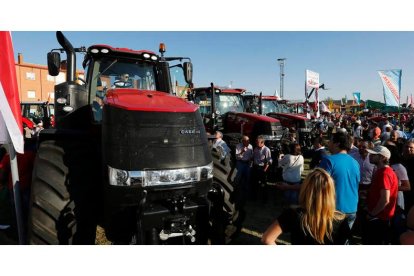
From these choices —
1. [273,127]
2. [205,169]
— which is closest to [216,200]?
[205,169]

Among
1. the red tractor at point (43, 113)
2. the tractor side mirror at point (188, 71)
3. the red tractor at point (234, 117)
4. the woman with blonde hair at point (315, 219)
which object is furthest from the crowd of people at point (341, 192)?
the red tractor at point (43, 113)

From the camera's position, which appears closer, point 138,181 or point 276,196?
point 138,181

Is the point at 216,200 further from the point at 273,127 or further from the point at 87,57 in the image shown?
the point at 273,127

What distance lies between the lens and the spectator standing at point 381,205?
3244mm

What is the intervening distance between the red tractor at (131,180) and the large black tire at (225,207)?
0.05m

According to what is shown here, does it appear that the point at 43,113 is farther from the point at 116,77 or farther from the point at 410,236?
the point at 410,236

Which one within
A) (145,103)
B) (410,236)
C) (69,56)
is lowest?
(410,236)

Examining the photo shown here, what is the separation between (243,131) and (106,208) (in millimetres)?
6914

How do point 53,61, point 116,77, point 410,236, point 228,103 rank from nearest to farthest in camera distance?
point 410,236 < point 53,61 < point 116,77 < point 228,103

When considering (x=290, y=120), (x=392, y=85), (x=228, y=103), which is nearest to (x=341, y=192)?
(x=228, y=103)

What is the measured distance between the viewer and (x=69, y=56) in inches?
144

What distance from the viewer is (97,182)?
2.90 m

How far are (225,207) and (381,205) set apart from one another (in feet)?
5.92

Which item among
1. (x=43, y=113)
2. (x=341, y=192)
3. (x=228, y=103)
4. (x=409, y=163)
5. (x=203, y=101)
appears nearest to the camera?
(x=341, y=192)
